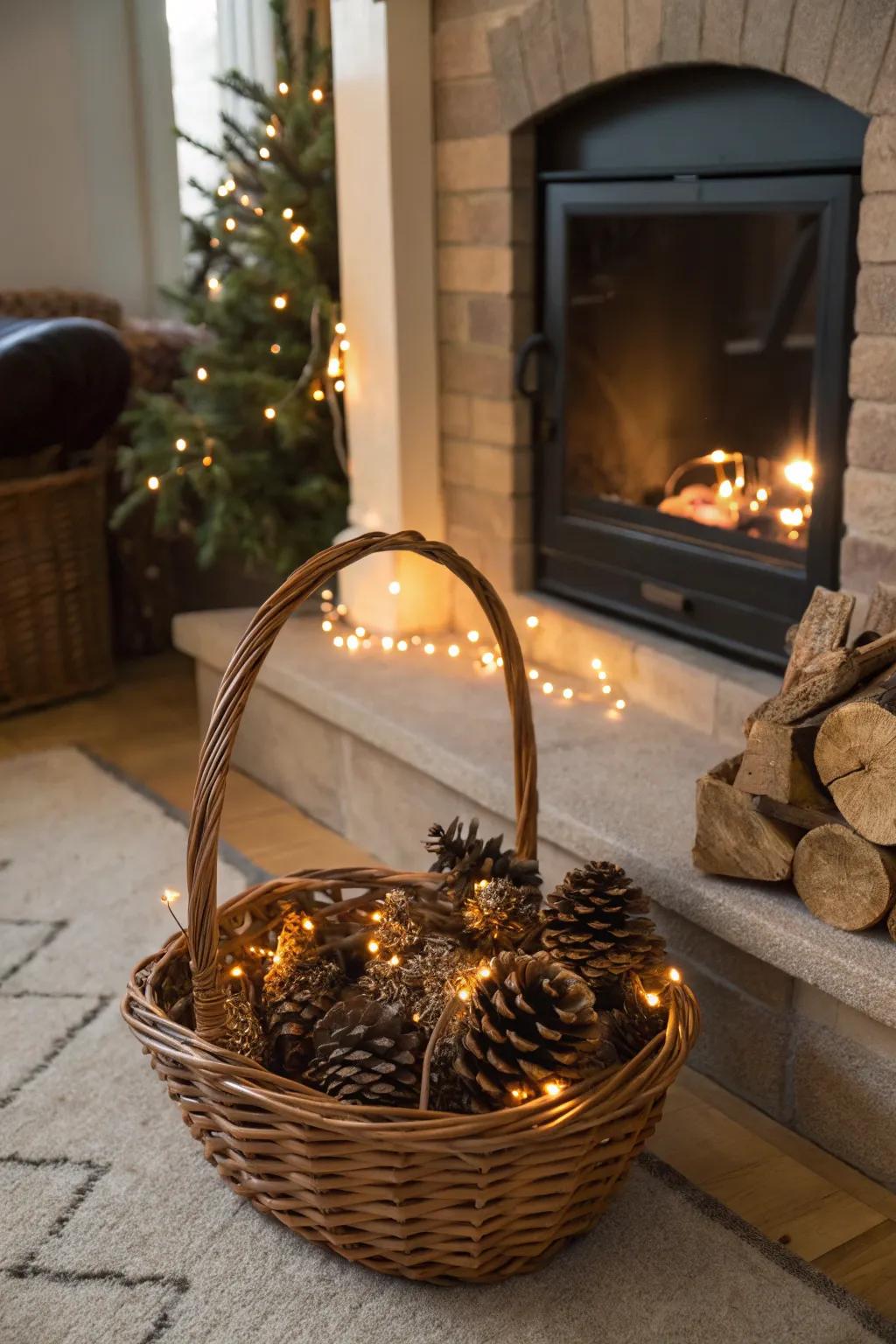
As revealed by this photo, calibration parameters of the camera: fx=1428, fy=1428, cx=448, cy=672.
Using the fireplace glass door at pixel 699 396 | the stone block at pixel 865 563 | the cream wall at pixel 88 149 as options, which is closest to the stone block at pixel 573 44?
the fireplace glass door at pixel 699 396

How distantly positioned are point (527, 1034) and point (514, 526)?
49.4 inches

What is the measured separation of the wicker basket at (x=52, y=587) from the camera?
282 cm

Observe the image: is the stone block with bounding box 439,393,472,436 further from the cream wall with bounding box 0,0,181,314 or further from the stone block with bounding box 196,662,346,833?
the cream wall with bounding box 0,0,181,314

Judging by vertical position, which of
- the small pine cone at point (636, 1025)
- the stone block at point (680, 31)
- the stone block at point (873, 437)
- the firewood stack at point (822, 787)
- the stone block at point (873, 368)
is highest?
the stone block at point (680, 31)

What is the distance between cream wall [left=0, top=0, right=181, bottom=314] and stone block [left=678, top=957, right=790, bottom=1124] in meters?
2.51

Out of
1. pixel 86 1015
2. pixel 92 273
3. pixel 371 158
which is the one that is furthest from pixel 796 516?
pixel 92 273

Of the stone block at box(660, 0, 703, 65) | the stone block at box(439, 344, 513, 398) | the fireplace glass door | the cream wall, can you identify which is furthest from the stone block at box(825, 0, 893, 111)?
the cream wall

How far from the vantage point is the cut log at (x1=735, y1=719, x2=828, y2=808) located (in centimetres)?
141

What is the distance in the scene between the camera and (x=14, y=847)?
7.34 ft

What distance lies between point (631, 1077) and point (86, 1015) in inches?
31.0

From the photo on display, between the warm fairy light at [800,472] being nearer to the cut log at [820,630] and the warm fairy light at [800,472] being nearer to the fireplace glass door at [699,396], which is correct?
the fireplace glass door at [699,396]

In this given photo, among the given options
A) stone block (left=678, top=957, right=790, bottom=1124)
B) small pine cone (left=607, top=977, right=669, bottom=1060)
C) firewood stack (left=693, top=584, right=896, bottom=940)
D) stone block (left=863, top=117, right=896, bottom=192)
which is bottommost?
stone block (left=678, top=957, right=790, bottom=1124)

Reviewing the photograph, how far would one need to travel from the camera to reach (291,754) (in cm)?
243

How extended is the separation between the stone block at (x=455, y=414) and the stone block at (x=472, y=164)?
339 mm
